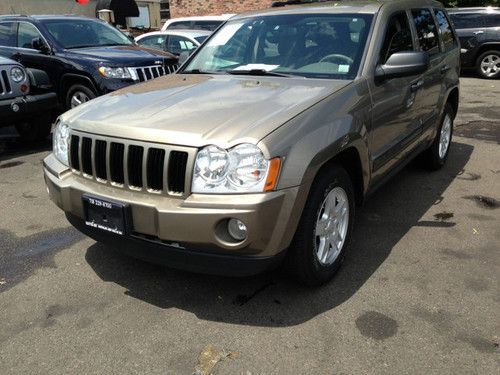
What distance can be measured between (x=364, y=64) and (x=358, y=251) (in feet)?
4.41

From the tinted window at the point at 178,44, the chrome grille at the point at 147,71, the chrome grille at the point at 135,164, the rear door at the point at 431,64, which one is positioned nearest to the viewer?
the chrome grille at the point at 135,164

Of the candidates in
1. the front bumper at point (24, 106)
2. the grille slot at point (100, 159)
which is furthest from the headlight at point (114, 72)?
the grille slot at point (100, 159)

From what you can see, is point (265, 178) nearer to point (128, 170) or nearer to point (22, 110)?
point (128, 170)

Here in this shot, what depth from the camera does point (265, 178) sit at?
8.46 feet

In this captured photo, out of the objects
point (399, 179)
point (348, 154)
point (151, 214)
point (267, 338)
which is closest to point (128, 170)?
point (151, 214)

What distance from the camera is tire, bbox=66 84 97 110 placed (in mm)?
7340

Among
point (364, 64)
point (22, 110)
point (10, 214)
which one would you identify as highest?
point (364, 64)

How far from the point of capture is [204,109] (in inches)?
119

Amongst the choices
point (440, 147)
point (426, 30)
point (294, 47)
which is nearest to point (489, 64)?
point (440, 147)

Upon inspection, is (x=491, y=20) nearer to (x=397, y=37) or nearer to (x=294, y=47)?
(x=397, y=37)

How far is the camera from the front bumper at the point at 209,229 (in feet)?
8.39

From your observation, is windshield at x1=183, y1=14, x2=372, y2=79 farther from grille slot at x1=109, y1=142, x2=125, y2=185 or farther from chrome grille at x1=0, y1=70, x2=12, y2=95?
chrome grille at x1=0, y1=70, x2=12, y2=95

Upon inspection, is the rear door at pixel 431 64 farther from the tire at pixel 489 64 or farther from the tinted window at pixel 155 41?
the tire at pixel 489 64

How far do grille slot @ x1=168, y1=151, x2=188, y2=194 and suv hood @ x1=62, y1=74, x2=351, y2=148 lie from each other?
0.23ft
